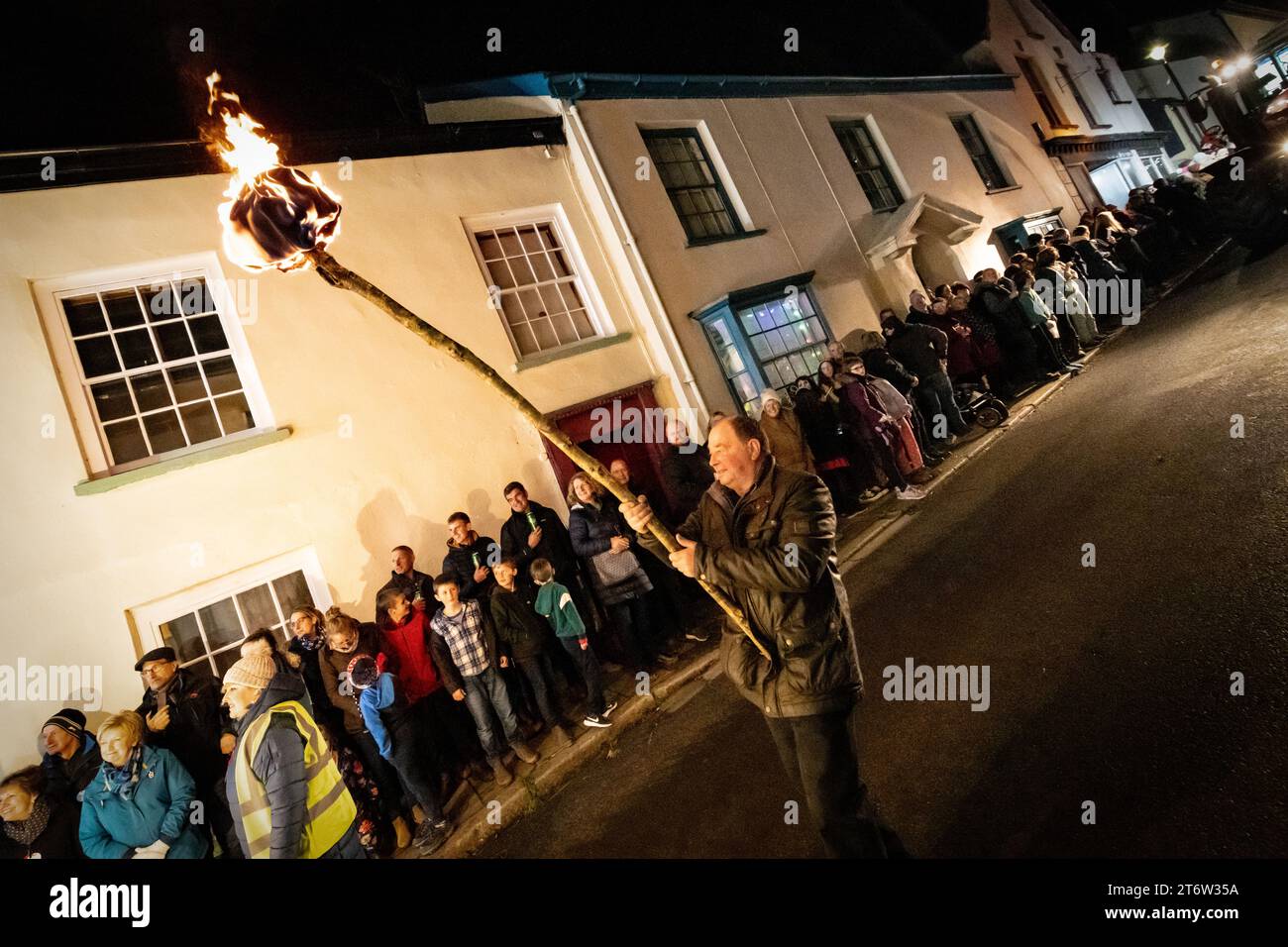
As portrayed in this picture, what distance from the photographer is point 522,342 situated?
8.57 metres

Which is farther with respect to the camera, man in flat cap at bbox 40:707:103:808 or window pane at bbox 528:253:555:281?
window pane at bbox 528:253:555:281

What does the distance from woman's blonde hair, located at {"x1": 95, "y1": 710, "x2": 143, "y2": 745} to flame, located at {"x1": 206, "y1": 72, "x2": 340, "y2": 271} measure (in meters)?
3.80

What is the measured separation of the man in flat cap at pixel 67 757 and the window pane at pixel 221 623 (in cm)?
123

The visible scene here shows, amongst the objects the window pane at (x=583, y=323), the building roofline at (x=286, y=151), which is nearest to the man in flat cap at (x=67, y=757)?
the building roofline at (x=286, y=151)

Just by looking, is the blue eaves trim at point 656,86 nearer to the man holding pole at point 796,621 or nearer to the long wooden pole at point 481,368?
the long wooden pole at point 481,368

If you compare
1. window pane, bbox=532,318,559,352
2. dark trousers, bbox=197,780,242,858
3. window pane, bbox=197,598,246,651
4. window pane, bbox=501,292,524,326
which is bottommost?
dark trousers, bbox=197,780,242,858

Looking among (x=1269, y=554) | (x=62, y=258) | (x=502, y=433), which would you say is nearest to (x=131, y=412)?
(x=62, y=258)

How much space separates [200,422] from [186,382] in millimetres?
506

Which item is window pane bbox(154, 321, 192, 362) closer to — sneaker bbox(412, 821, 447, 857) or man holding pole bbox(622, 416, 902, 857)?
sneaker bbox(412, 821, 447, 857)

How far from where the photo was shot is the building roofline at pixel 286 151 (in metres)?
6.03

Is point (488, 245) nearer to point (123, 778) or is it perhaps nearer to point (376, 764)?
point (376, 764)

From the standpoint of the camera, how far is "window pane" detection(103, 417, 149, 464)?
20.0 ft

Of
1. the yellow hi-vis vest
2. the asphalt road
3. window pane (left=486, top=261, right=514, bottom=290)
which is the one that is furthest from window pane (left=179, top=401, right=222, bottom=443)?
the asphalt road
